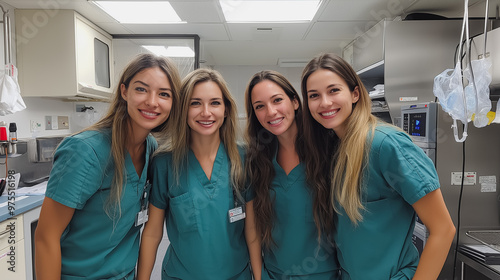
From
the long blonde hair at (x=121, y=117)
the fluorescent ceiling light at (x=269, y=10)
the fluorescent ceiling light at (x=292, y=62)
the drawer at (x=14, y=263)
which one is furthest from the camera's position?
the fluorescent ceiling light at (x=292, y=62)

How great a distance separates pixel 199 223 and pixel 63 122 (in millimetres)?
2707

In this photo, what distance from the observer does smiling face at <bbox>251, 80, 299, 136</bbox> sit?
1.17m

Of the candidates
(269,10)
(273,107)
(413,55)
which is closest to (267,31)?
(269,10)

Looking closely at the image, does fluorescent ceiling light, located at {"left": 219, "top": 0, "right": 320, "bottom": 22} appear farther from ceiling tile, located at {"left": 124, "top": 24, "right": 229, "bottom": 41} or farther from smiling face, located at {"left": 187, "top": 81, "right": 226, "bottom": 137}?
smiling face, located at {"left": 187, "top": 81, "right": 226, "bottom": 137}

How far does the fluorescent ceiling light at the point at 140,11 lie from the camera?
2.53 metres

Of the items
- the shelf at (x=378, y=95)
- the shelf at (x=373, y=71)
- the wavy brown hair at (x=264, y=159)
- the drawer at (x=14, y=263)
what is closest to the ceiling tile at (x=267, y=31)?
the shelf at (x=373, y=71)

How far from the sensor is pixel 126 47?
3.48 metres

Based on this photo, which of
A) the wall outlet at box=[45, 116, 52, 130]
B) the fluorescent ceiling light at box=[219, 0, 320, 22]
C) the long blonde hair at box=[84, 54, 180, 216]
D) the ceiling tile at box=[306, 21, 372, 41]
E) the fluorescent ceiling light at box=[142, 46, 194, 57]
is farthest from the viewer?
the fluorescent ceiling light at box=[142, 46, 194, 57]

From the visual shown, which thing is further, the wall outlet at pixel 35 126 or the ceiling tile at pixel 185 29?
the ceiling tile at pixel 185 29

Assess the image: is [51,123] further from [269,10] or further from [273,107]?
[273,107]

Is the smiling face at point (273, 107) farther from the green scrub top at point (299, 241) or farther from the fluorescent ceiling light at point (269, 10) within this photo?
the fluorescent ceiling light at point (269, 10)

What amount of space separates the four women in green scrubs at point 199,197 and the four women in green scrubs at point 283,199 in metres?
0.08

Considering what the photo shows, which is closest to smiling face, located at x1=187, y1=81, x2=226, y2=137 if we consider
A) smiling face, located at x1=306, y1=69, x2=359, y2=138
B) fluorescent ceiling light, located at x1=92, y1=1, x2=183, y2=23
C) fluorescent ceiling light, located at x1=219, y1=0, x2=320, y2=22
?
smiling face, located at x1=306, y1=69, x2=359, y2=138

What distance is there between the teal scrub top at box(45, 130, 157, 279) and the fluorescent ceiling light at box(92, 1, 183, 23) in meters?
1.88
